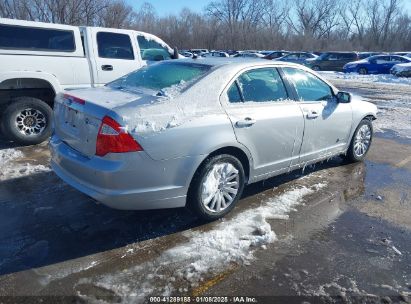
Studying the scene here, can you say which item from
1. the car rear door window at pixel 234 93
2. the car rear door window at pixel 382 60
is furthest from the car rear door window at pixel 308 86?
the car rear door window at pixel 382 60

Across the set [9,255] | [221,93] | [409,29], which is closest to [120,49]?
Answer: [221,93]

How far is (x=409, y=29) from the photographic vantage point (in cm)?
6844

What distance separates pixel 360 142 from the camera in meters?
6.26

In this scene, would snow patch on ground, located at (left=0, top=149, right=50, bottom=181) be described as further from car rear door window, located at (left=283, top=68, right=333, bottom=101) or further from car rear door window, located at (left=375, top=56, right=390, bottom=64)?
car rear door window, located at (left=375, top=56, right=390, bottom=64)

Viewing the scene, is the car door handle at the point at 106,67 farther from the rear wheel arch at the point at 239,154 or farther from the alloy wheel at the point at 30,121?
the rear wheel arch at the point at 239,154

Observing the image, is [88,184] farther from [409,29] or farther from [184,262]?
[409,29]

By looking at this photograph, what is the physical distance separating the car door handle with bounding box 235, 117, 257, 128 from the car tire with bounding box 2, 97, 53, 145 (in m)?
4.16

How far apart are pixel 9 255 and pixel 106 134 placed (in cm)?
137

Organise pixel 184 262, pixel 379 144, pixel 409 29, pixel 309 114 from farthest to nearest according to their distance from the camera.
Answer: pixel 409 29 → pixel 379 144 → pixel 309 114 → pixel 184 262

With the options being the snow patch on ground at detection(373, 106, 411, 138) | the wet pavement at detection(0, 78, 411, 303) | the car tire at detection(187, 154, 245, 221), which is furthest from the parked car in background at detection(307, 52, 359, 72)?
the car tire at detection(187, 154, 245, 221)

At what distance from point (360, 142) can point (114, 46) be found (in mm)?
4979

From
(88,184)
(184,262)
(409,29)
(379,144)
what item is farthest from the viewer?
(409,29)

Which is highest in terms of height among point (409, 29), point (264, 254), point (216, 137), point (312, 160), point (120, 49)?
point (409, 29)

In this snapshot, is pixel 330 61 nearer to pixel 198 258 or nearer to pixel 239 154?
pixel 239 154
